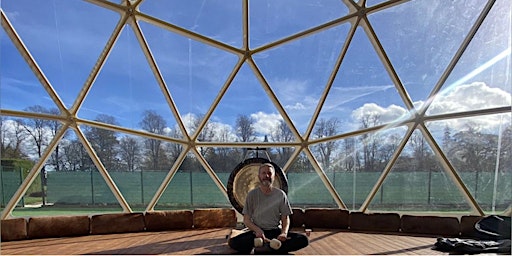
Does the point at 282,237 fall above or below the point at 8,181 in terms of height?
below

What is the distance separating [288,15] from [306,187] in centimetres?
503

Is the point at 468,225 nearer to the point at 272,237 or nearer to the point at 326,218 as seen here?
the point at 326,218

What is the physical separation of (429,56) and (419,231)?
14.2ft

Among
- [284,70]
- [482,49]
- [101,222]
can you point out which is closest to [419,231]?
[482,49]

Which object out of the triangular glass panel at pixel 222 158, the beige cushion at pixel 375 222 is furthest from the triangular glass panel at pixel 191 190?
the beige cushion at pixel 375 222

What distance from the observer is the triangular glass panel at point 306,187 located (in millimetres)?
8641

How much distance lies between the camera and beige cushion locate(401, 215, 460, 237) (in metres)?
6.69

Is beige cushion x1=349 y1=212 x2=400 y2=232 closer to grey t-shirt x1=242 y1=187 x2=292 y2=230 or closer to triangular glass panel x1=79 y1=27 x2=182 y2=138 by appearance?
grey t-shirt x1=242 y1=187 x2=292 y2=230

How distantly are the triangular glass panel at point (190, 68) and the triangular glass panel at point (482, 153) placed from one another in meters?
5.83

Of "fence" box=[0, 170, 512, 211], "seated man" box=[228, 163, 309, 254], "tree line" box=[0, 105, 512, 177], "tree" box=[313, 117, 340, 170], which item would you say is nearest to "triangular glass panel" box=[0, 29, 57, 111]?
"tree line" box=[0, 105, 512, 177]

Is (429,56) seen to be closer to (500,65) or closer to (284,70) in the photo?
(500,65)

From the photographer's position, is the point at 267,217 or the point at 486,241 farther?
the point at 486,241

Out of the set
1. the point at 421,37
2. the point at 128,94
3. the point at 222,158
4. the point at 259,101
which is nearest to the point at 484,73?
the point at 421,37

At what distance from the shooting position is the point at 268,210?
4.98m
